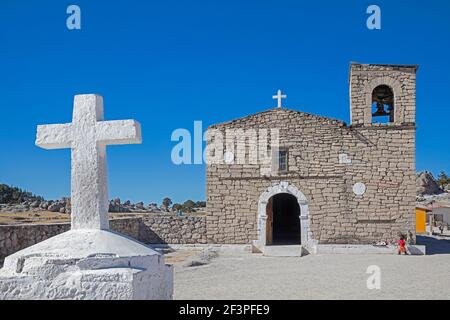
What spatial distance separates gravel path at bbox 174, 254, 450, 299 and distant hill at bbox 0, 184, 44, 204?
109 feet

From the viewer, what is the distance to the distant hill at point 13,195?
133ft

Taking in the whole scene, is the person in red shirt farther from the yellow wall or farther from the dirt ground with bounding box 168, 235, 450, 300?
the yellow wall

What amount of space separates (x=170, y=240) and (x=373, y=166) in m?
8.01

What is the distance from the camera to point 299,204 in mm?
15539

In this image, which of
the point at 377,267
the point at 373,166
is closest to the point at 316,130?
the point at 373,166

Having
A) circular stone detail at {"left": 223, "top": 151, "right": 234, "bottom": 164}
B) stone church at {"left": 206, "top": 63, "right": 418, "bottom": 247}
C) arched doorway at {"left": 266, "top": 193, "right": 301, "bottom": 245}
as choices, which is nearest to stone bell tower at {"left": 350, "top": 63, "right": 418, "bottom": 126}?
stone church at {"left": 206, "top": 63, "right": 418, "bottom": 247}

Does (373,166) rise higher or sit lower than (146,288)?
higher

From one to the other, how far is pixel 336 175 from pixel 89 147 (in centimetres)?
1219

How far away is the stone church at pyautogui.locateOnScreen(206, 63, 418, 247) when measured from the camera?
597 inches

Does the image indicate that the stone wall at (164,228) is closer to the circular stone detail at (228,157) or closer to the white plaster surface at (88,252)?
the circular stone detail at (228,157)

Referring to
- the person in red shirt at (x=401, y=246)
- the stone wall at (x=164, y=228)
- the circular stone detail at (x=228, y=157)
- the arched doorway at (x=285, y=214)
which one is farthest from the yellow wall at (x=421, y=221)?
the stone wall at (x=164, y=228)

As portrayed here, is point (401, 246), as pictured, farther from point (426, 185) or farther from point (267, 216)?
point (426, 185)
